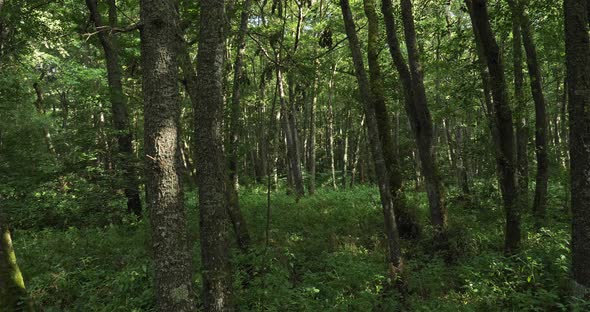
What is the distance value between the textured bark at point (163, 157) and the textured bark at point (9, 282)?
10.2 feet

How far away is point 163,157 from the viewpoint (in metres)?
4.43

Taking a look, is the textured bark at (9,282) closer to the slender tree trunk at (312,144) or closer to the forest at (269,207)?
the forest at (269,207)

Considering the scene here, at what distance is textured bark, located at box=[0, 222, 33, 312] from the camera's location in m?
5.89

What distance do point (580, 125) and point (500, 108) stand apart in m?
2.52

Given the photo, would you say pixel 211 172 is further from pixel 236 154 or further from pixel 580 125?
pixel 236 154

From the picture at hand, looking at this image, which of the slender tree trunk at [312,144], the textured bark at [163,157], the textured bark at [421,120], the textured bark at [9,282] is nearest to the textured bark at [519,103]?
the textured bark at [421,120]

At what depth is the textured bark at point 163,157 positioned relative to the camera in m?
4.43

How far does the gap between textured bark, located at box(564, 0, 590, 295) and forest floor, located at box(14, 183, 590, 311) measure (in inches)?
29.3

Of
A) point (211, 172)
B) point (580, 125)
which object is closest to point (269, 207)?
point (211, 172)

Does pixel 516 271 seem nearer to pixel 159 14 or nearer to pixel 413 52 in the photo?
pixel 413 52

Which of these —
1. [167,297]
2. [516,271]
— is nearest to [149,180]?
[167,297]

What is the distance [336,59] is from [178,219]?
20474 millimetres

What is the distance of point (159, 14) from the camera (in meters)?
4.49

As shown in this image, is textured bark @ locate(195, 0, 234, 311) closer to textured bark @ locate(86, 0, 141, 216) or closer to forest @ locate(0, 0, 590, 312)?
forest @ locate(0, 0, 590, 312)
